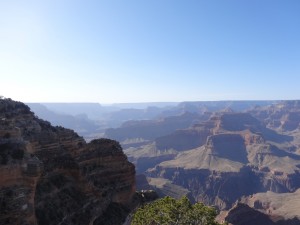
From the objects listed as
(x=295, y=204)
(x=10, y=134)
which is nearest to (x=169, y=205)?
(x=10, y=134)

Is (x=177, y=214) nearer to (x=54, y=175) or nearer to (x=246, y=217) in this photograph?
(x=54, y=175)

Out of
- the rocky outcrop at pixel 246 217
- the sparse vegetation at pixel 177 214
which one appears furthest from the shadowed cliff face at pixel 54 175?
the rocky outcrop at pixel 246 217

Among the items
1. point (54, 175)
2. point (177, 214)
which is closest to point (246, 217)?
point (54, 175)

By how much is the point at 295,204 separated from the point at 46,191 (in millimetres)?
127478

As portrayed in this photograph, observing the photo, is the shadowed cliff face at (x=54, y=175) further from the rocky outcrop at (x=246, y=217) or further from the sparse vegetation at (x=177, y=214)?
the rocky outcrop at (x=246, y=217)

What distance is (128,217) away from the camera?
50.7 meters

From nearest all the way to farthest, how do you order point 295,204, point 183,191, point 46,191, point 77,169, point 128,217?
point 46,191
point 77,169
point 128,217
point 295,204
point 183,191

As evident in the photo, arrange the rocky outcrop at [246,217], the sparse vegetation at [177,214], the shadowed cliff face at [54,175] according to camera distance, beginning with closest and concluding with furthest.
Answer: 1. the shadowed cliff face at [54,175]
2. the sparse vegetation at [177,214]
3. the rocky outcrop at [246,217]

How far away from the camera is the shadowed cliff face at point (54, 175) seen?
3058 cm

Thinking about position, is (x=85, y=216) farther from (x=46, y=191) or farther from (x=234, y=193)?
(x=234, y=193)

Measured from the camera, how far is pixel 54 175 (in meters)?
44.8

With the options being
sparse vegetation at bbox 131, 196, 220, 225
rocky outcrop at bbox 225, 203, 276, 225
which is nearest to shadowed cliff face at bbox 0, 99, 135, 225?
sparse vegetation at bbox 131, 196, 220, 225

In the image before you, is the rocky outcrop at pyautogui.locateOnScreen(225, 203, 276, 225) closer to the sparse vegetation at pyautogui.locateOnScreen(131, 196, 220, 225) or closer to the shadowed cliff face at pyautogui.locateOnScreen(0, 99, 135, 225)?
the shadowed cliff face at pyautogui.locateOnScreen(0, 99, 135, 225)

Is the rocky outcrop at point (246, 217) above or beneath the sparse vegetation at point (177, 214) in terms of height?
beneath
